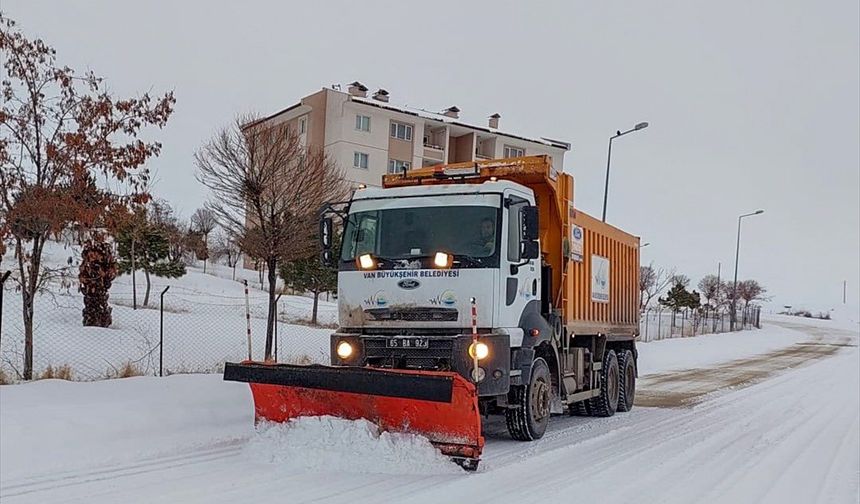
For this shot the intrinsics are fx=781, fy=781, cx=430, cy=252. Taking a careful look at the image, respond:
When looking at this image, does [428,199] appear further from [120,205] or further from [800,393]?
[800,393]

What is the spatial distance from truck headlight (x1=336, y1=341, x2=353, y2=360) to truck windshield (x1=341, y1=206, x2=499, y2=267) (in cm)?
98

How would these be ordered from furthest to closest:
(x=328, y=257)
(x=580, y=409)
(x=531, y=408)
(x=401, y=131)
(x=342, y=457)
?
(x=401, y=131)
(x=580, y=409)
(x=328, y=257)
(x=531, y=408)
(x=342, y=457)

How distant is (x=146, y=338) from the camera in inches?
664

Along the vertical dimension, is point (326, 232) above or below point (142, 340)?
above

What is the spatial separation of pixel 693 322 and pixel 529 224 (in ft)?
143

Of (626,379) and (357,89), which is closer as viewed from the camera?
(626,379)

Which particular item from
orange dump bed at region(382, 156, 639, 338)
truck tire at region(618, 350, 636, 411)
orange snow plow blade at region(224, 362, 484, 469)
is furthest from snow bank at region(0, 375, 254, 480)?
truck tire at region(618, 350, 636, 411)

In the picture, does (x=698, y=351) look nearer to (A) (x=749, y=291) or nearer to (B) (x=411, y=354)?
(B) (x=411, y=354)

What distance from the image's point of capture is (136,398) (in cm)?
949

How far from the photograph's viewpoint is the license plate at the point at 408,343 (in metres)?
8.31

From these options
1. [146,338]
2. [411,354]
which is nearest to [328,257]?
[411,354]

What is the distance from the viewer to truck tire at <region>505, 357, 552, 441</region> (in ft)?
29.8

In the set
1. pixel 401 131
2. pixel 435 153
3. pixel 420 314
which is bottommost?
pixel 420 314

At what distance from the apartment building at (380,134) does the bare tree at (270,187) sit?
1116 inches
